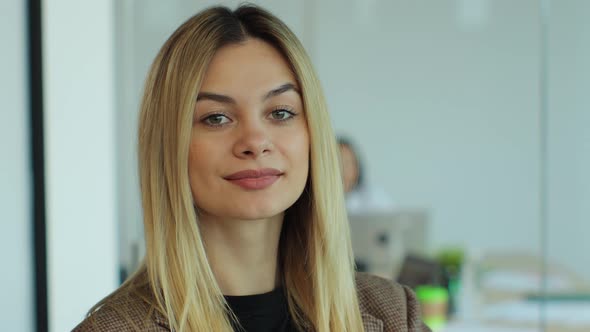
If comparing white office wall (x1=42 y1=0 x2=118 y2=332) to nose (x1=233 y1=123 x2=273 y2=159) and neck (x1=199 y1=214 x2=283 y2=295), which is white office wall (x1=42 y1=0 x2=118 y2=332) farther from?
nose (x1=233 y1=123 x2=273 y2=159)

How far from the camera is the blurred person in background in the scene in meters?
4.71

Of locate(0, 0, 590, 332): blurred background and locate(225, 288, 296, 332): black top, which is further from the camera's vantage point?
locate(0, 0, 590, 332): blurred background

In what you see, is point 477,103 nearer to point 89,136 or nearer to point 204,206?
point 89,136

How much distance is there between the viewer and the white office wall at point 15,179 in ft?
5.50

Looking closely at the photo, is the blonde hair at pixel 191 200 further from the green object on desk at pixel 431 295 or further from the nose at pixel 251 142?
the green object on desk at pixel 431 295

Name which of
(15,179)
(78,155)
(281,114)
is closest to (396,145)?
(78,155)

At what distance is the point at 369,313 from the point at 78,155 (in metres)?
0.98

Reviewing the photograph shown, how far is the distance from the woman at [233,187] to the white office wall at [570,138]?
2.80 m

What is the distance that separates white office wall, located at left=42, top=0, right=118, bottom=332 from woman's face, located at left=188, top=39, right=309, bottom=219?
2.58ft

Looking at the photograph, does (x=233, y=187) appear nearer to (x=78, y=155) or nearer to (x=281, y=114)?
(x=281, y=114)

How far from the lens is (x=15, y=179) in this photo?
5.70 feet

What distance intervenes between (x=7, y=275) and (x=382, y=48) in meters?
4.77

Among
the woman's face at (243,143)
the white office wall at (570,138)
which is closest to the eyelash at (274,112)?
the woman's face at (243,143)

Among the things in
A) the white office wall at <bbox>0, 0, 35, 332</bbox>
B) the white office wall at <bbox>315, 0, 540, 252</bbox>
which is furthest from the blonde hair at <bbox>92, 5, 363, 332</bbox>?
the white office wall at <bbox>315, 0, 540, 252</bbox>
